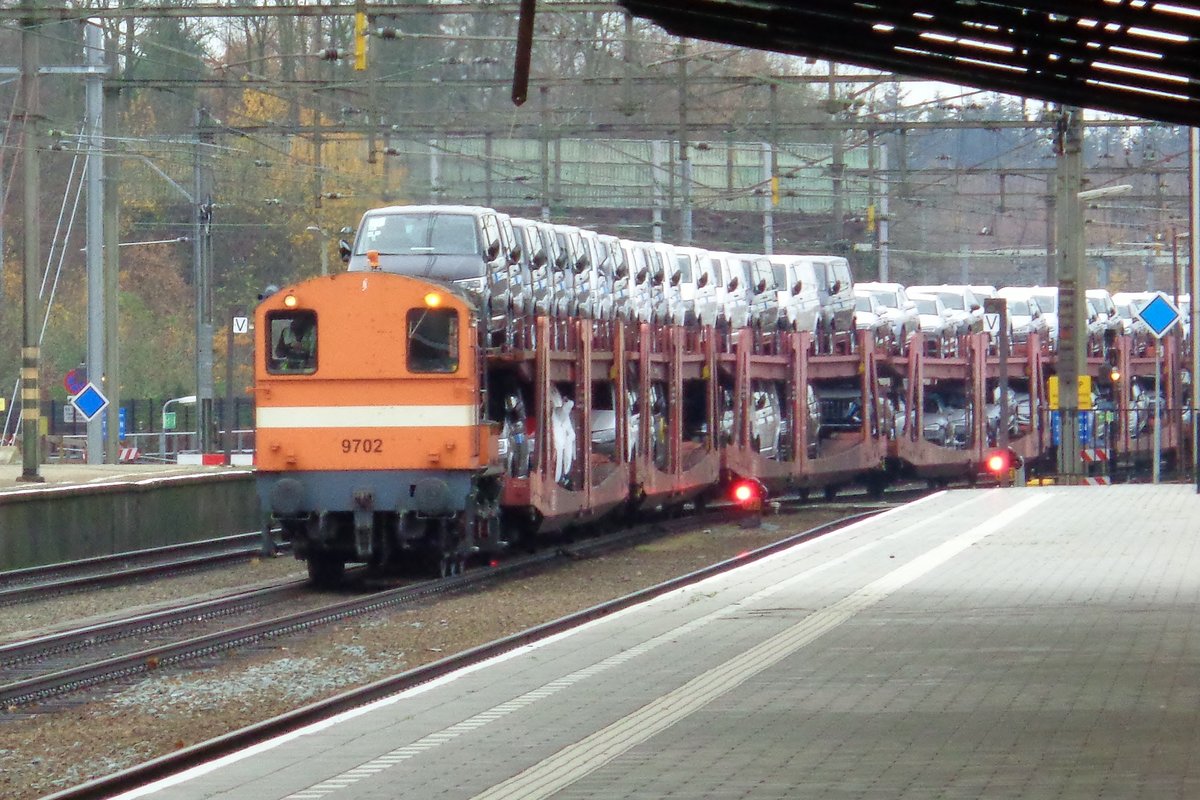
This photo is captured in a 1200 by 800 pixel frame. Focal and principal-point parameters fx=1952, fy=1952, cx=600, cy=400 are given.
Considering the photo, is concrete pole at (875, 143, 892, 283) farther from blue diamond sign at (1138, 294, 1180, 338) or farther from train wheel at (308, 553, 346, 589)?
train wheel at (308, 553, 346, 589)

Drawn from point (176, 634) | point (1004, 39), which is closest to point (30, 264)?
point (176, 634)

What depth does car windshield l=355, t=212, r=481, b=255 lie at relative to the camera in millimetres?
21938

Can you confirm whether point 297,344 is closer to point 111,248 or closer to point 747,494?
point 747,494

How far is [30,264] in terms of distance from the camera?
2692 cm

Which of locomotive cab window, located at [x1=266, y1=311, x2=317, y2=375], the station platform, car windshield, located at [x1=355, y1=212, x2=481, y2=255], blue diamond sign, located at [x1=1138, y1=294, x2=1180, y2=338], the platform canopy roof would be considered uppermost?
the platform canopy roof

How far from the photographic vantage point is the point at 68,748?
10664mm

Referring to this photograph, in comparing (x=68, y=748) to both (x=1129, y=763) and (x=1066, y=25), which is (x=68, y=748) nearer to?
(x=1129, y=763)

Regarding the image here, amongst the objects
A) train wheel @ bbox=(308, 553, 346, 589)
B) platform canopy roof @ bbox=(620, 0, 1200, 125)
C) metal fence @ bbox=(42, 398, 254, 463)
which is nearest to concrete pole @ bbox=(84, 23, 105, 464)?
metal fence @ bbox=(42, 398, 254, 463)

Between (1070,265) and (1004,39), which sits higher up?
(1004,39)

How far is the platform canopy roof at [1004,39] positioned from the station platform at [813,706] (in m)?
3.61

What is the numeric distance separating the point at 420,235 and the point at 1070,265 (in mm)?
11979

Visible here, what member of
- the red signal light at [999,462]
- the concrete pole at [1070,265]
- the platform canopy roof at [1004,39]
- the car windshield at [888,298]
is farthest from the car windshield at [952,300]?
the platform canopy roof at [1004,39]

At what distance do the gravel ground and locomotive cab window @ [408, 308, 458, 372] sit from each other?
96.2 inches

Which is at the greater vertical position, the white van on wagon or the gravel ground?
the white van on wagon
